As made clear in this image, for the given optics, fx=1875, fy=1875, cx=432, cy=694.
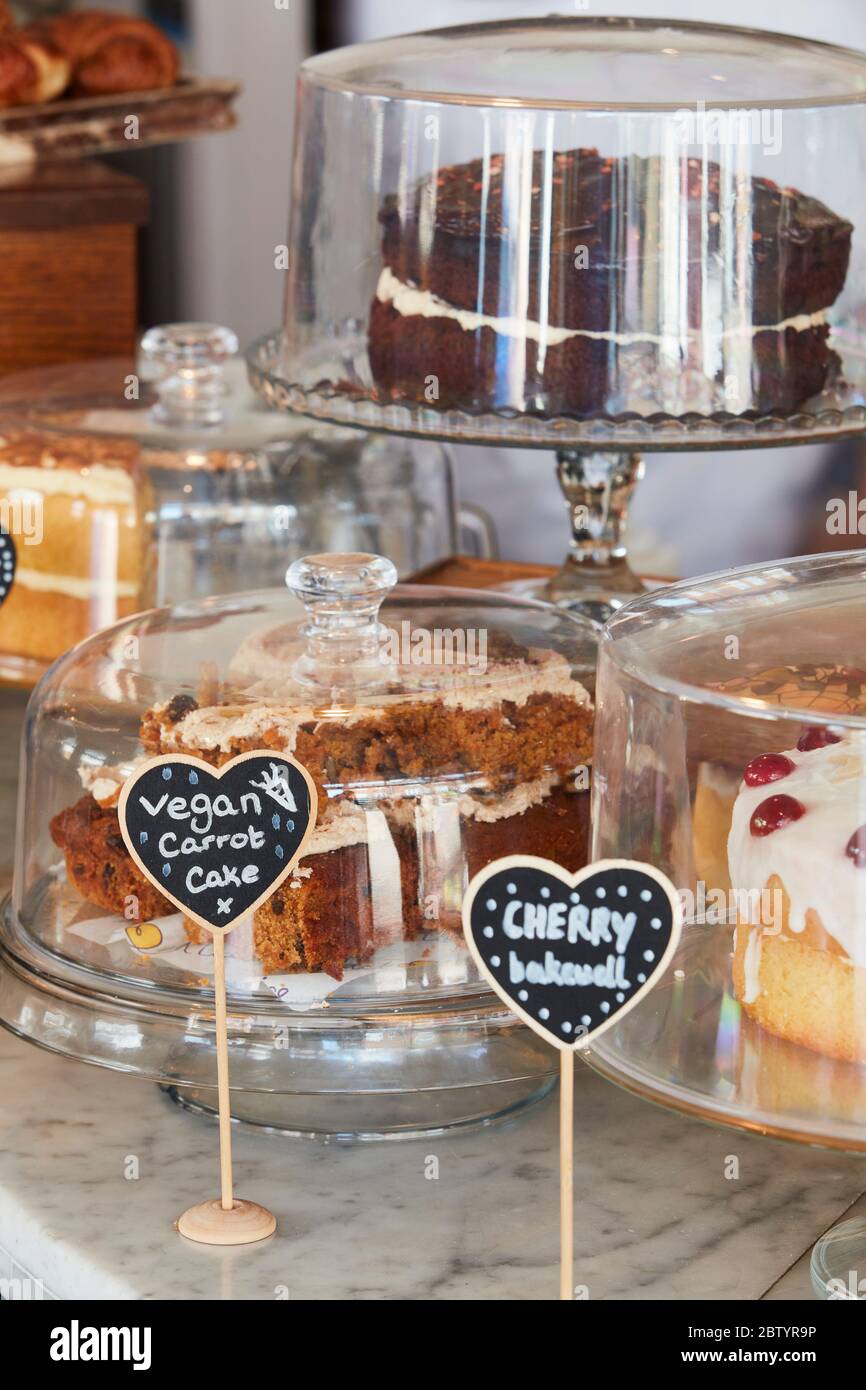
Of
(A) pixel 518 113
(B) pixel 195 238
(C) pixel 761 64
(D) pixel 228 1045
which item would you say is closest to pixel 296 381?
(A) pixel 518 113

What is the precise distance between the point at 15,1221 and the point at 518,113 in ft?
2.38

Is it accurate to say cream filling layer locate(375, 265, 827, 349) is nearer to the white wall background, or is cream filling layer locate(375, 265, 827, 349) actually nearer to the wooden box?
the wooden box

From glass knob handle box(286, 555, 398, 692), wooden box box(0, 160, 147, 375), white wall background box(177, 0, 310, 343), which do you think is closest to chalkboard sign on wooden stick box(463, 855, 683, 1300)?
glass knob handle box(286, 555, 398, 692)

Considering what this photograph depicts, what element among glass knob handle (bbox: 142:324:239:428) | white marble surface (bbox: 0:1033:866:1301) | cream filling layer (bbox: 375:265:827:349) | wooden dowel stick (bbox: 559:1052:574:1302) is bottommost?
white marble surface (bbox: 0:1033:866:1301)

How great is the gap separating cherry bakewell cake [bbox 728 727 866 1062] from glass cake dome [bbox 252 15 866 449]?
1.19 ft

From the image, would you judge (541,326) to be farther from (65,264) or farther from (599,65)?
(65,264)

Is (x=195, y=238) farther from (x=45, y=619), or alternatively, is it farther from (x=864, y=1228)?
(x=864, y=1228)

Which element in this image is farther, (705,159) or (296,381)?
(296,381)

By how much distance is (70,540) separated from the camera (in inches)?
58.8

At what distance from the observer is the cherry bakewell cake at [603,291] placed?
116cm

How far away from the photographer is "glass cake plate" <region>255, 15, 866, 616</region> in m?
1.16

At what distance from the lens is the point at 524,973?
0.79 metres

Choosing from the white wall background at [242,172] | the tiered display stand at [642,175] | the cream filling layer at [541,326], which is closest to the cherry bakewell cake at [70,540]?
the tiered display stand at [642,175]

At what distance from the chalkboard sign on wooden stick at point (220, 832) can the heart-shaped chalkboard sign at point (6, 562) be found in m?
0.33
